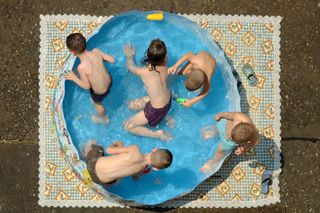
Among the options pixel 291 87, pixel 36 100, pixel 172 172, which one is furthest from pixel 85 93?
pixel 291 87

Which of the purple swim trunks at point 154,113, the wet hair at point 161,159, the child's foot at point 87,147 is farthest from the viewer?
the child's foot at point 87,147

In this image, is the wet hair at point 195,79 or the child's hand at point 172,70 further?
the child's hand at point 172,70

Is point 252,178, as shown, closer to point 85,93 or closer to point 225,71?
point 225,71

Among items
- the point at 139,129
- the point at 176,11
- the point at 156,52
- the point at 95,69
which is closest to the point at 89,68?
the point at 95,69

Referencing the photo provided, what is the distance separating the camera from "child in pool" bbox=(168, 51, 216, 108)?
15.6 ft

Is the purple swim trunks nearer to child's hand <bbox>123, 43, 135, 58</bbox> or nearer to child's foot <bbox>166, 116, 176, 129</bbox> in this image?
child's foot <bbox>166, 116, 176, 129</bbox>

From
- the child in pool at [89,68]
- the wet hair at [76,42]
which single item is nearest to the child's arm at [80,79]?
the child in pool at [89,68]

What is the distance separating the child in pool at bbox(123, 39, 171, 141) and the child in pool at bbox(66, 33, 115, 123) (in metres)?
0.44

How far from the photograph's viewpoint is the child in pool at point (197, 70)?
476 centimetres

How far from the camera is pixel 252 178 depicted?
5.68 meters

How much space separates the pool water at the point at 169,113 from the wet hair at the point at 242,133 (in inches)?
35.9

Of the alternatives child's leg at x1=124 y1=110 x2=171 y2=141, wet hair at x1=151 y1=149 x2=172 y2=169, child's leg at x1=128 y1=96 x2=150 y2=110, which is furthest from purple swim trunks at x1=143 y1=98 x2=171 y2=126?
wet hair at x1=151 y1=149 x2=172 y2=169

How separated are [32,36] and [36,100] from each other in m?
0.85

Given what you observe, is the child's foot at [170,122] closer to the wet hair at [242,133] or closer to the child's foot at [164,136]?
the child's foot at [164,136]
